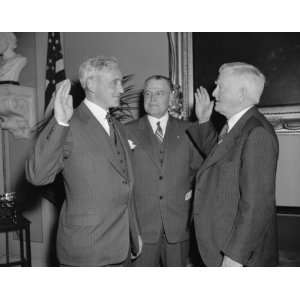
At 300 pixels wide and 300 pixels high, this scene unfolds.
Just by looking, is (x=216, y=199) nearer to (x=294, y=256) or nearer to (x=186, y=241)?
(x=186, y=241)

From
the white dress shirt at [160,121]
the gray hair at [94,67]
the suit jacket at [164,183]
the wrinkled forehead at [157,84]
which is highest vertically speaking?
the gray hair at [94,67]

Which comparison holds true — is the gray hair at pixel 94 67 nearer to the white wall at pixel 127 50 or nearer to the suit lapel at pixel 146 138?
the suit lapel at pixel 146 138

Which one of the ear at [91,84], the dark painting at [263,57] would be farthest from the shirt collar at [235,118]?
the dark painting at [263,57]

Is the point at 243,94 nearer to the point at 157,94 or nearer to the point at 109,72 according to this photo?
the point at 109,72

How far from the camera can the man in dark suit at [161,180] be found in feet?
9.45

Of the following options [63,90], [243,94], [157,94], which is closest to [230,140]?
[243,94]

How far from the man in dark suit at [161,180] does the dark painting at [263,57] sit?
3.85 feet

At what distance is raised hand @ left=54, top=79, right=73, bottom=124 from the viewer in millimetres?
1802

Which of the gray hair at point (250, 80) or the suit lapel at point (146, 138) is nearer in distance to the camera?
the gray hair at point (250, 80)

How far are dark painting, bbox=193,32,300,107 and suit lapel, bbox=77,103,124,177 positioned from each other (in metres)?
2.17

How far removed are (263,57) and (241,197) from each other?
2.26 metres

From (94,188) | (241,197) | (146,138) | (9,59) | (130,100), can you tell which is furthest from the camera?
(9,59)

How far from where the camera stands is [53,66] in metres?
4.75

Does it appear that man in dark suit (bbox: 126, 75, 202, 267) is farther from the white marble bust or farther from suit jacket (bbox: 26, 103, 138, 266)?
the white marble bust
